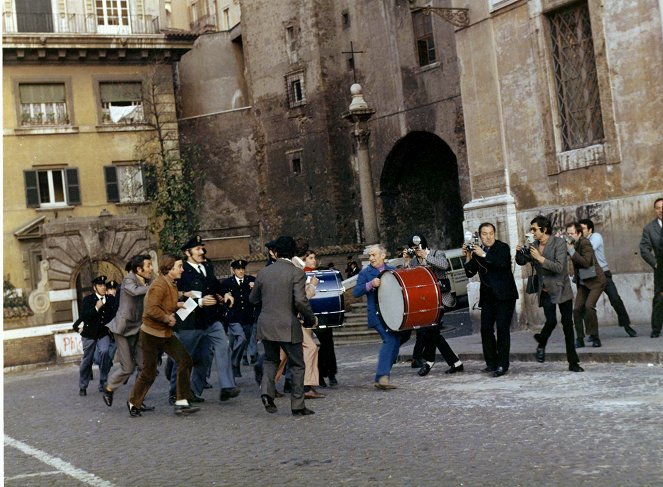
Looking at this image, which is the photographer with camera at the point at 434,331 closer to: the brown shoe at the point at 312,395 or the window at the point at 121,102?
the brown shoe at the point at 312,395

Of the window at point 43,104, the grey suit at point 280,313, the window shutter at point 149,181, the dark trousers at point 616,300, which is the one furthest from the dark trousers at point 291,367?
the window shutter at point 149,181

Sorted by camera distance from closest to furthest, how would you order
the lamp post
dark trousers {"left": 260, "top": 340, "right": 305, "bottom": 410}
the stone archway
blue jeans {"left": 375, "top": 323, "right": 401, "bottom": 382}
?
1. dark trousers {"left": 260, "top": 340, "right": 305, "bottom": 410}
2. blue jeans {"left": 375, "top": 323, "right": 401, "bottom": 382}
3. the lamp post
4. the stone archway

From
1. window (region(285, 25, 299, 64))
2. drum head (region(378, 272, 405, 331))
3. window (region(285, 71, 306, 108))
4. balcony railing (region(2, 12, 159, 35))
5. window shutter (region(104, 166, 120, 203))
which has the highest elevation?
balcony railing (region(2, 12, 159, 35))

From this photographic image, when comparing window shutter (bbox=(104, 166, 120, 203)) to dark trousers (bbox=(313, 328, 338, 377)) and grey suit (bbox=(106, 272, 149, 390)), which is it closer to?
grey suit (bbox=(106, 272, 149, 390))

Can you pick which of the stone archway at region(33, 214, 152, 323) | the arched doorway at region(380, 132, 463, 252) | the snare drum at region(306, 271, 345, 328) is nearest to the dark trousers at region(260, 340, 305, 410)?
the snare drum at region(306, 271, 345, 328)

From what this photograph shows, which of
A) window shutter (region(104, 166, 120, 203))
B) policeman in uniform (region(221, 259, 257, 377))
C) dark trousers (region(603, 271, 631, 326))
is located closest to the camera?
dark trousers (region(603, 271, 631, 326))

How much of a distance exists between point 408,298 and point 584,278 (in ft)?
9.94

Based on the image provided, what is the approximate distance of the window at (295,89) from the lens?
143 ft

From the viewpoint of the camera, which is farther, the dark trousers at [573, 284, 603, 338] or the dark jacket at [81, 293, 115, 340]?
the dark jacket at [81, 293, 115, 340]

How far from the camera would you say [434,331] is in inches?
546

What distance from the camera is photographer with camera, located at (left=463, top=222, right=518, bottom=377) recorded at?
505 inches

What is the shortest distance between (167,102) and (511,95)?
2773 centimetres

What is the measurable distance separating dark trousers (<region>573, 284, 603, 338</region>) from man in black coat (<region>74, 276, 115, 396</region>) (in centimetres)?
700

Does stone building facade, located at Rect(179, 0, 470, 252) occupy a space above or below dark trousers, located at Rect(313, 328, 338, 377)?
above
